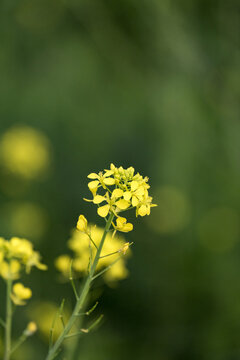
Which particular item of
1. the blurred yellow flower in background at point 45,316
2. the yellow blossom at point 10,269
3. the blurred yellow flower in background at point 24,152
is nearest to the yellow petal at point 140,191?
the yellow blossom at point 10,269

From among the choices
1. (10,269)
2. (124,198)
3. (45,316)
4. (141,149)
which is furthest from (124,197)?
(141,149)

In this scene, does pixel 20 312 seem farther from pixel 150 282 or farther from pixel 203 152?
pixel 203 152

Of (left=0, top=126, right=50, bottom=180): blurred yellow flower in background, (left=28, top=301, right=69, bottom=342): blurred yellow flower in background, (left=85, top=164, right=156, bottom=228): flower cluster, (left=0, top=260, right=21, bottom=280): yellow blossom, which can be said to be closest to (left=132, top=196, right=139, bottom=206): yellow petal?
(left=85, top=164, right=156, bottom=228): flower cluster

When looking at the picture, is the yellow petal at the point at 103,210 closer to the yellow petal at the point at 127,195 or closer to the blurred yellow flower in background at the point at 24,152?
the yellow petal at the point at 127,195

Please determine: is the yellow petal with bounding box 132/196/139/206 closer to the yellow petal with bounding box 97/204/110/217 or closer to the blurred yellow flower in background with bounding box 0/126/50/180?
the yellow petal with bounding box 97/204/110/217

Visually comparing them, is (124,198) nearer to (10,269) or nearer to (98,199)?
(98,199)

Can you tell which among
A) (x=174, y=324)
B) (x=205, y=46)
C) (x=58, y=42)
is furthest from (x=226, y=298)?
(x=58, y=42)
